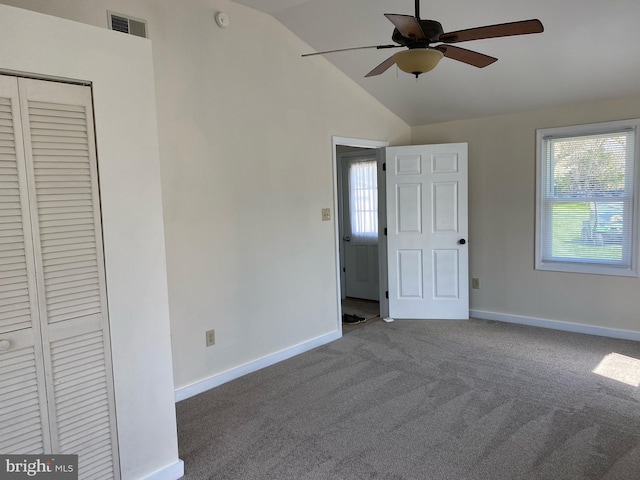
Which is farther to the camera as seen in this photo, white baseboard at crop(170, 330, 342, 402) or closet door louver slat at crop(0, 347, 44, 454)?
white baseboard at crop(170, 330, 342, 402)

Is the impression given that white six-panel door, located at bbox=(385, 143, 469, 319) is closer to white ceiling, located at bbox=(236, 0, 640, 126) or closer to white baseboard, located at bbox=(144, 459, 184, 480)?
white ceiling, located at bbox=(236, 0, 640, 126)

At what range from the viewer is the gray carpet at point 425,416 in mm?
2350

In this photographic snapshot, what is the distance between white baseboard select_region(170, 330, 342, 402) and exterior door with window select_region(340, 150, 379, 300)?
1731 millimetres

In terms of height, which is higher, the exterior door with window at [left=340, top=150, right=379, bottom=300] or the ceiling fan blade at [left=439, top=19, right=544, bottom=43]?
the ceiling fan blade at [left=439, top=19, right=544, bottom=43]

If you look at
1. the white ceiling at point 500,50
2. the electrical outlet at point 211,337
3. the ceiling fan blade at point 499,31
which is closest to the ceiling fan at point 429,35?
the ceiling fan blade at point 499,31

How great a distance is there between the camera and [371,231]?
5.99m

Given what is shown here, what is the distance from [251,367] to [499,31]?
297 centimetres

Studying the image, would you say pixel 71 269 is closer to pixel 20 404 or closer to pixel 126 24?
pixel 20 404

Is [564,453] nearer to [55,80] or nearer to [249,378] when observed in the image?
[249,378]

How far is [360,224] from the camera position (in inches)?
240

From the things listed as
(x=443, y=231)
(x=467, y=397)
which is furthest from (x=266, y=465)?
(x=443, y=231)

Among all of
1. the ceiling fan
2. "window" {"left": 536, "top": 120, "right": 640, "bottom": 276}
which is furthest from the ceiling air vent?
"window" {"left": 536, "top": 120, "right": 640, "bottom": 276}

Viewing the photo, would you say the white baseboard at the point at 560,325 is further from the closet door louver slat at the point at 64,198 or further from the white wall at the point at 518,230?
the closet door louver slat at the point at 64,198

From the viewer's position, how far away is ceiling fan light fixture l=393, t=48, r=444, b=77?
87.6 inches
